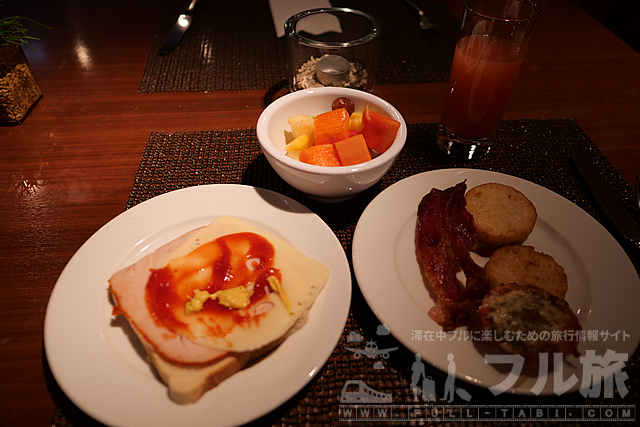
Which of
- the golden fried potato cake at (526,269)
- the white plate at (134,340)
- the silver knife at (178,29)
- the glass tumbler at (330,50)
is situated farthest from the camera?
the silver knife at (178,29)

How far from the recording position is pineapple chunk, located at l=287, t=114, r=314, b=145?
54.2 inches

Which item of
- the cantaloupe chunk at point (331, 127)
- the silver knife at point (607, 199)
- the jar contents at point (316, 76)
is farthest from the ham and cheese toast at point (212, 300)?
the silver knife at point (607, 199)

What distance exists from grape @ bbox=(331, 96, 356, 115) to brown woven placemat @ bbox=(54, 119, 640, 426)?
11.9 inches

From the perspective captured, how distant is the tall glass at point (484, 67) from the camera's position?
4.59ft

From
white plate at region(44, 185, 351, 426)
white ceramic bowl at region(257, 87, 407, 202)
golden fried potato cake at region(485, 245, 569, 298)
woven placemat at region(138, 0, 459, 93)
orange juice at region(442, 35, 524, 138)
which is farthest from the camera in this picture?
woven placemat at region(138, 0, 459, 93)

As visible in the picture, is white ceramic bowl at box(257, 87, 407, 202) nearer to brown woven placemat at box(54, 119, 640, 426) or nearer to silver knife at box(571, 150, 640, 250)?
brown woven placemat at box(54, 119, 640, 426)

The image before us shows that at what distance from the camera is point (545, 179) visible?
157 centimetres

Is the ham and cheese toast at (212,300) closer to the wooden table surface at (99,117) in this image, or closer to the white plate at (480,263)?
the white plate at (480,263)

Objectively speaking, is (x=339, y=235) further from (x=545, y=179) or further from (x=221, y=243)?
(x=545, y=179)

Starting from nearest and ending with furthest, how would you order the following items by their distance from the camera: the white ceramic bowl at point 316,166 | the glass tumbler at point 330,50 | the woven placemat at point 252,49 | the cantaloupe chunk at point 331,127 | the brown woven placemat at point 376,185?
the brown woven placemat at point 376,185 → the white ceramic bowl at point 316,166 → the cantaloupe chunk at point 331,127 → the glass tumbler at point 330,50 → the woven placemat at point 252,49

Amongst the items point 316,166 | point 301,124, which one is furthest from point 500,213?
point 301,124

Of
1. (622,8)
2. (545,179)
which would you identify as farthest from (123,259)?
(622,8)

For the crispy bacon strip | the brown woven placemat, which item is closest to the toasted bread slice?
the brown woven placemat

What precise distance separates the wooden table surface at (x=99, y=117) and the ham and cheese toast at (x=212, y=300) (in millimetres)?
306
